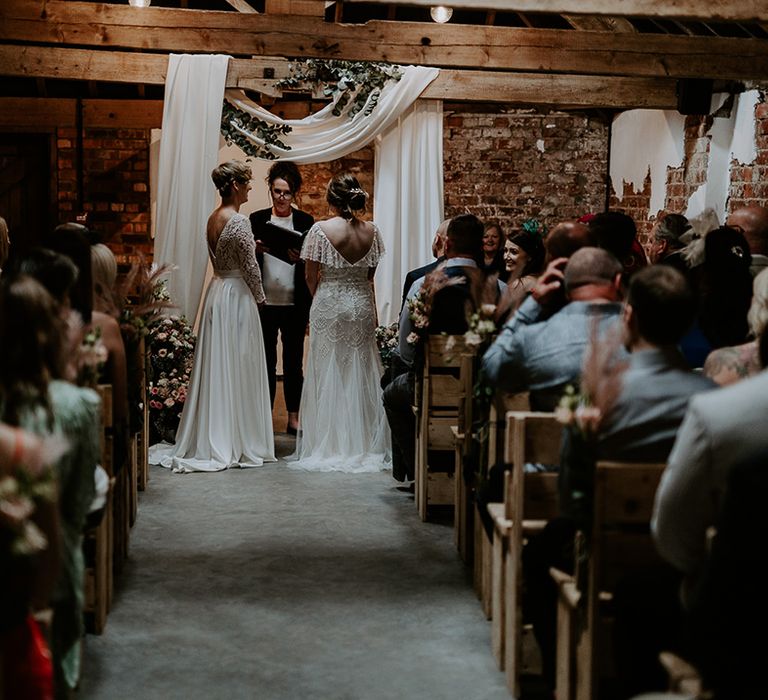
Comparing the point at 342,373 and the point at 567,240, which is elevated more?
the point at 567,240

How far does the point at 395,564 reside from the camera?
509 centimetres

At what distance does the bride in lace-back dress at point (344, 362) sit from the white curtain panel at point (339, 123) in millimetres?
828

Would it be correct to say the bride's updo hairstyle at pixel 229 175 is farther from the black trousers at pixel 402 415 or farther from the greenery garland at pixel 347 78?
the black trousers at pixel 402 415

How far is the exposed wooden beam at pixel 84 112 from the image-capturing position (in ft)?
33.9

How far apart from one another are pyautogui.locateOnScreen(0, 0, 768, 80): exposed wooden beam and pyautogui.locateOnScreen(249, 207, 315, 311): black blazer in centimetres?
114

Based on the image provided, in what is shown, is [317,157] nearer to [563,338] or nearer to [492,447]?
[492,447]

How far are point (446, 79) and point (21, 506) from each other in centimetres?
603

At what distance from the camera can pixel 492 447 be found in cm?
436

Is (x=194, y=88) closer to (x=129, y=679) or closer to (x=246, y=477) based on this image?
(x=246, y=477)

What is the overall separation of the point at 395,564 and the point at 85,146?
6.85 m

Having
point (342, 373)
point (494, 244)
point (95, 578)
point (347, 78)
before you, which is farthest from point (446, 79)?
point (95, 578)

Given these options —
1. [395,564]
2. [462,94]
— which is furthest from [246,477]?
[462,94]

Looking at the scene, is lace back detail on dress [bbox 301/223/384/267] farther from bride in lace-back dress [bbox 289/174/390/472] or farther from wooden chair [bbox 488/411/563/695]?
wooden chair [bbox 488/411/563/695]

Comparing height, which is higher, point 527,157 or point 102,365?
point 527,157
